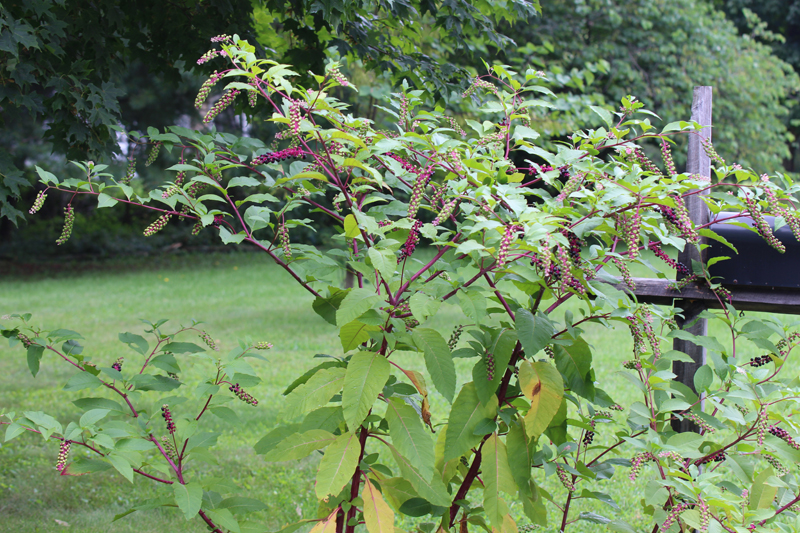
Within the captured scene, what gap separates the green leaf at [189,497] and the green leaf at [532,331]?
39.1 inches

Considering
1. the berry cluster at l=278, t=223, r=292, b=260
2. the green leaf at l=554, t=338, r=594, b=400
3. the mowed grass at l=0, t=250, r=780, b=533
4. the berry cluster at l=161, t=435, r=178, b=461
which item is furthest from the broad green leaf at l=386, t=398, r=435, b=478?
the berry cluster at l=161, t=435, r=178, b=461

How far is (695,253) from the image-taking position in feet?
8.13

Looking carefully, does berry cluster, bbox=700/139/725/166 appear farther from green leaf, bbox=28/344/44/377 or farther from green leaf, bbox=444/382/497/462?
green leaf, bbox=28/344/44/377

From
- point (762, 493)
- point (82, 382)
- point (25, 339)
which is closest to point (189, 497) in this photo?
point (82, 382)

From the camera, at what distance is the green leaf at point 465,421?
5.33 ft

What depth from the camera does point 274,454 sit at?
1.62 metres

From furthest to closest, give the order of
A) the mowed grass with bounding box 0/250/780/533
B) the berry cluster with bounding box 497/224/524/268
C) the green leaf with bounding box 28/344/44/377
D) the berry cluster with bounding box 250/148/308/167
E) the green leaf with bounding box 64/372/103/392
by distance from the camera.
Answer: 1. the mowed grass with bounding box 0/250/780/533
2. the green leaf with bounding box 28/344/44/377
3. the green leaf with bounding box 64/372/103/392
4. the berry cluster with bounding box 250/148/308/167
5. the berry cluster with bounding box 497/224/524/268

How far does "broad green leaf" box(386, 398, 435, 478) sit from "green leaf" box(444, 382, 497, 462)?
86 mm

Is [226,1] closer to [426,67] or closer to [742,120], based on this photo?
[426,67]

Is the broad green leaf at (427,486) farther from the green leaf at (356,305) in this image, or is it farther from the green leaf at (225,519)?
the green leaf at (225,519)

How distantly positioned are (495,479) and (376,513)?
1.06 ft

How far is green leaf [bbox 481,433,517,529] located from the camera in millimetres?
1609

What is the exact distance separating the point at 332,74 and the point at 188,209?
0.63m

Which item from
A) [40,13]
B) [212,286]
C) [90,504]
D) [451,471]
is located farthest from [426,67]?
[212,286]
